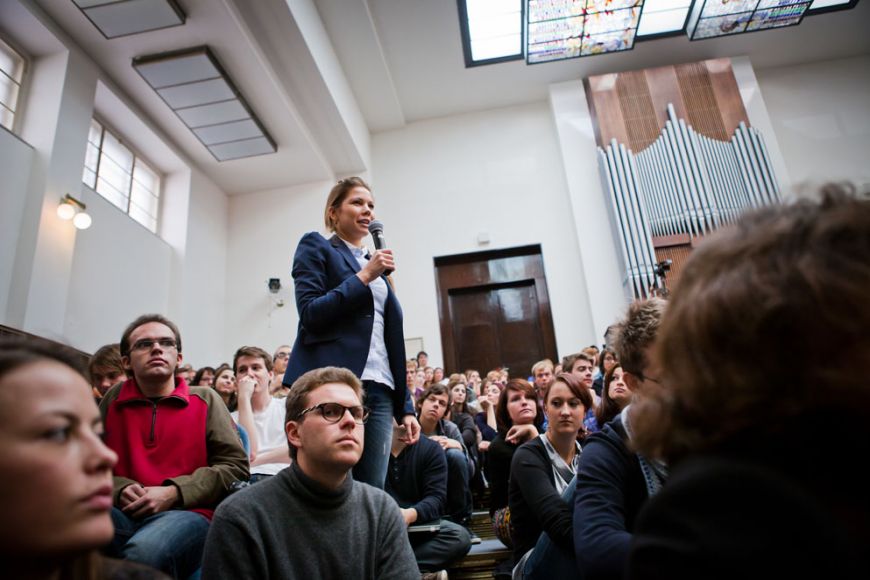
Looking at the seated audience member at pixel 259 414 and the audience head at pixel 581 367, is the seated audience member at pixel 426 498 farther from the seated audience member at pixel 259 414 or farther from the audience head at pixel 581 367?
the audience head at pixel 581 367

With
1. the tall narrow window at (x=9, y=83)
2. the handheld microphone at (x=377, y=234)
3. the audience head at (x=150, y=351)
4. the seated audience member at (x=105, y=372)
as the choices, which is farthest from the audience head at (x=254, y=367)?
the tall narrow window at (x=9, y=83)

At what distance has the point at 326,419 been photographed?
144 cm

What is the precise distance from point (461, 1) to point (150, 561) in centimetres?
630

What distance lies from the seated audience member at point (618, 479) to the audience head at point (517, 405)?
123 cm

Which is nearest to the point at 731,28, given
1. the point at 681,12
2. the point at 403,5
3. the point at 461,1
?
the point at 681,12

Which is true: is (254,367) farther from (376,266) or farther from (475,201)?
(475,201)

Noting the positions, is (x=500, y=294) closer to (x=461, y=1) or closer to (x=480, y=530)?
(x=461, y=1)

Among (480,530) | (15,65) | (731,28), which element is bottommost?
(480,530)

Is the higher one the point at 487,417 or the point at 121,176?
the point at 121,176

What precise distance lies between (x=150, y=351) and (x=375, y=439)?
0.80 meters

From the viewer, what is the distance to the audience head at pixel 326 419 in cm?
139

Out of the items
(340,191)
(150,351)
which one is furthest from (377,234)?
(150,351)

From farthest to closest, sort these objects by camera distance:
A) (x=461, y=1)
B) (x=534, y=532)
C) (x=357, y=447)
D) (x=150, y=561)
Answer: (x=461, y=1) < (x=534, y=532) < (x=357, y=447) < (x=150, y=561)

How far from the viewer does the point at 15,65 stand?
4.42 m
